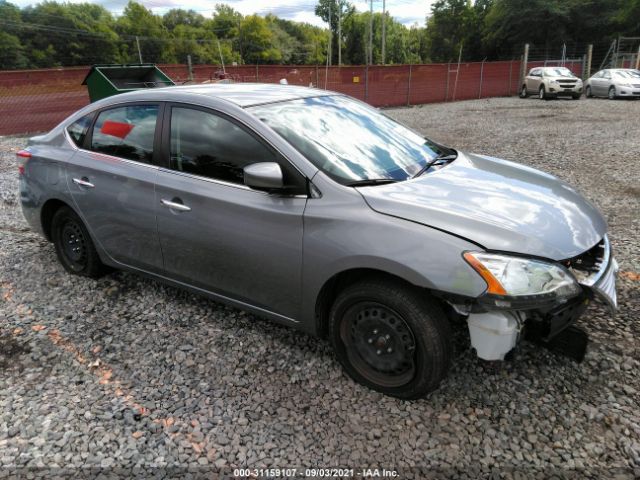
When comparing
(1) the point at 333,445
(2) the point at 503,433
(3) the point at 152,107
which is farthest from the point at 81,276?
(2) the point at 503,433

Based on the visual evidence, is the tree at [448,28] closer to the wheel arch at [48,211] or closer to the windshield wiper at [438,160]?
the windshield wiper at [438,160]


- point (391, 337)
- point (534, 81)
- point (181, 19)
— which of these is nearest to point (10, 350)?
point (391, 337)

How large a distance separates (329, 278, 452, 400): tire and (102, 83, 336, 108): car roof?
1.44 m

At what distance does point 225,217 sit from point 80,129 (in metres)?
1.84

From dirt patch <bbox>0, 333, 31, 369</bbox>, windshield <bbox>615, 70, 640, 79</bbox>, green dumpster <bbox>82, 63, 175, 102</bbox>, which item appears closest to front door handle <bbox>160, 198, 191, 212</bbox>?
dirt patch <bbox>0, 333, 31, 369</bbox>

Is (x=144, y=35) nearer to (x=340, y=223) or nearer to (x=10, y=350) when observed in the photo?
(x=10, y=350)

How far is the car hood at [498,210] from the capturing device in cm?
234

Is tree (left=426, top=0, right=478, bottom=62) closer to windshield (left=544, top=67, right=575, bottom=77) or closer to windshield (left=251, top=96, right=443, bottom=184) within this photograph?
windshield (left=544, top=67, right=575, bottom=77)

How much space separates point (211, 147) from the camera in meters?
3.05

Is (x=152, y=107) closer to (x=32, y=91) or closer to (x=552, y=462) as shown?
(x=552, y=462)

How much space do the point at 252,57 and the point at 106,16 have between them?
31.8 meters

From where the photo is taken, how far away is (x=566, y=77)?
20859mm

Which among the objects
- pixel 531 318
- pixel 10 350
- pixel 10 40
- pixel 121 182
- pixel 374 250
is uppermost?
pixel 10 40

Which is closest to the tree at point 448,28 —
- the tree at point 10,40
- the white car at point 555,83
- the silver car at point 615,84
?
the white car at point 555,83
